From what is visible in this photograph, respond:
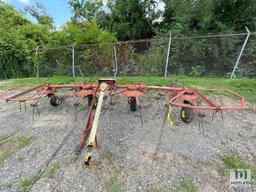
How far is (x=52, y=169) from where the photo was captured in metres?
2.01

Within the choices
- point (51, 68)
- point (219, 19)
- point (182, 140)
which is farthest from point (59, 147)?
point (219, 19)

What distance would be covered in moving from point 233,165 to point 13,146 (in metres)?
2.94

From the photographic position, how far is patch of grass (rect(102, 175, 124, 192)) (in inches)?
67.4

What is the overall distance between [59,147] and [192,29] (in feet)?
23.7

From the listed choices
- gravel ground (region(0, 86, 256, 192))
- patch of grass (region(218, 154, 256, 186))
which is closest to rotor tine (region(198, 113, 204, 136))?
gravel ground (region(0, 86, 256, 192))

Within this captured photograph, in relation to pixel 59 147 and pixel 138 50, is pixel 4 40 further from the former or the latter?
pixel 59 147

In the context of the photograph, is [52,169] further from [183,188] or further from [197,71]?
[197,71]

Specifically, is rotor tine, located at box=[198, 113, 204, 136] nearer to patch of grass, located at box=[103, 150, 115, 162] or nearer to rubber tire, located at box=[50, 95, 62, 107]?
patch of grass, located at box=[103, 150, 115, 162]

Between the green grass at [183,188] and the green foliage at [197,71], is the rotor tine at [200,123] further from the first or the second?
the green foliage at [197,71]

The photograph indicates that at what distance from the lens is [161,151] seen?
224cm

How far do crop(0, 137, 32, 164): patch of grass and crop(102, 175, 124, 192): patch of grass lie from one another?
4.81 feet

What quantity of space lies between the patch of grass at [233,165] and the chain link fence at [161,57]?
4831 mm

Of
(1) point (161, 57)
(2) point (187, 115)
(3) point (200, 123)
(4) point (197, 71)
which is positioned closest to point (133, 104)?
(2) point (187, 115)

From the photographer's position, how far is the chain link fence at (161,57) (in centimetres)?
602
